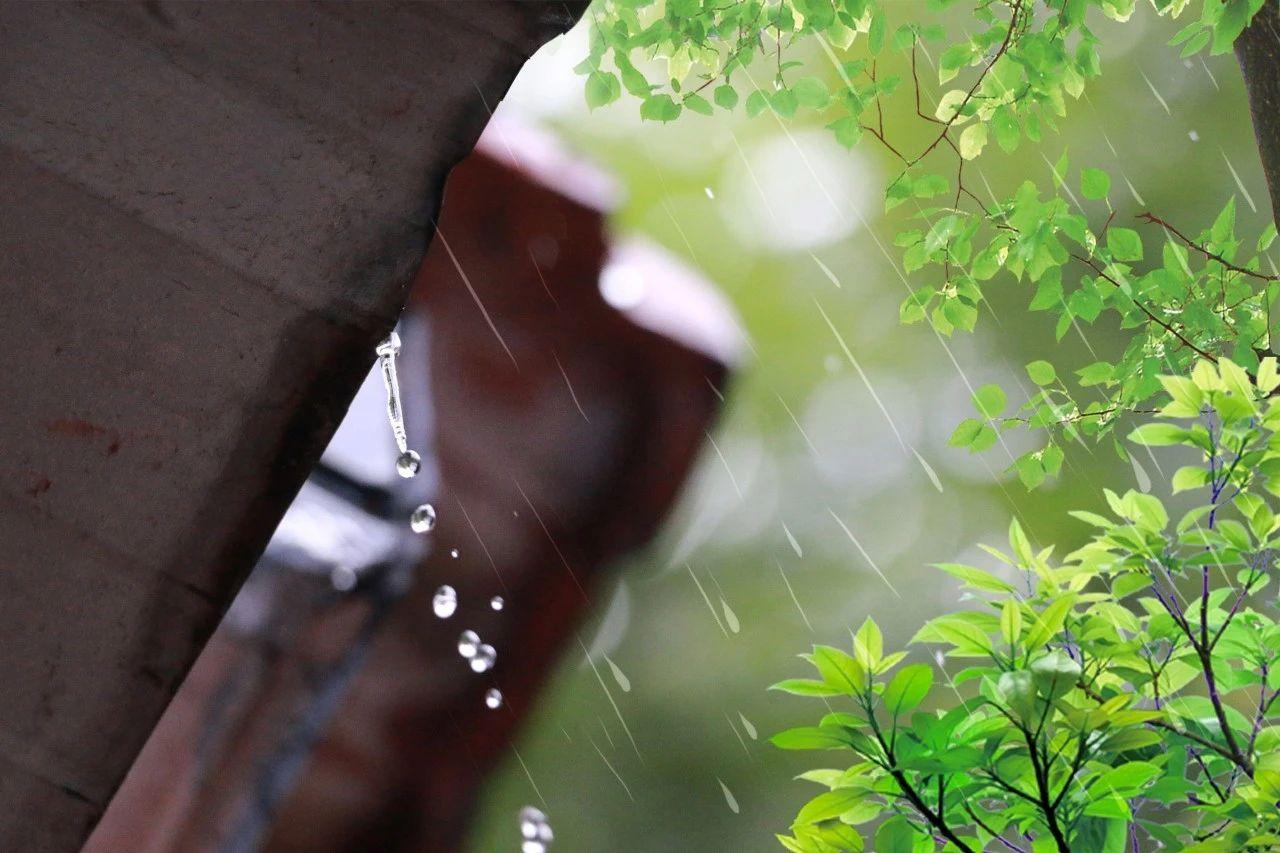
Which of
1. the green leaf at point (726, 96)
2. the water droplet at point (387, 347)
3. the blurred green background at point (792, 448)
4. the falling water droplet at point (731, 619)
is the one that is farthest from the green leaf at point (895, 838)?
the falling water droplet at point (731, 619)

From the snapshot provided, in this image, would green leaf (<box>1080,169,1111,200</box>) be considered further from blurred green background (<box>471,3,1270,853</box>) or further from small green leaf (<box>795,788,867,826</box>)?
blurred green background (<box>471,3,1270,853</box>)

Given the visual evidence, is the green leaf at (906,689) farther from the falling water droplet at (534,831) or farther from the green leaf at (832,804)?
the falling water droplet at (534,831)

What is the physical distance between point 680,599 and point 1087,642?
27.3ft

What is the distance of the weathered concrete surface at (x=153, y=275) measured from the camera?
850 millimetres

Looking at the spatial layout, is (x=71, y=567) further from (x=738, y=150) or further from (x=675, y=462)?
(x=738, y=150)

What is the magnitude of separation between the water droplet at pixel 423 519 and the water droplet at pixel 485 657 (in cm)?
61

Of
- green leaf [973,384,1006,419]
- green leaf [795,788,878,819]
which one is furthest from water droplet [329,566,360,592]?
green leaf [795,788,878,819]

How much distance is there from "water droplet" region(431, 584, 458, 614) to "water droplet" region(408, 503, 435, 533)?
385 millimetres

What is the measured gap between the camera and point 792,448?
10.2 m

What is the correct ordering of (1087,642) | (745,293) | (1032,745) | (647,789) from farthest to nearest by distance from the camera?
(745,293), (647,789), (1087,642), (1032,745)

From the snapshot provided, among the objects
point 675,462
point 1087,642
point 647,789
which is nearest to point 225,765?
point 675,462

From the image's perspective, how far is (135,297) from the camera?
2.87 ft

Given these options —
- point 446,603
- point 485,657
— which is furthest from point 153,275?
point 446,603

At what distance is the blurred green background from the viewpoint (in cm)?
872
